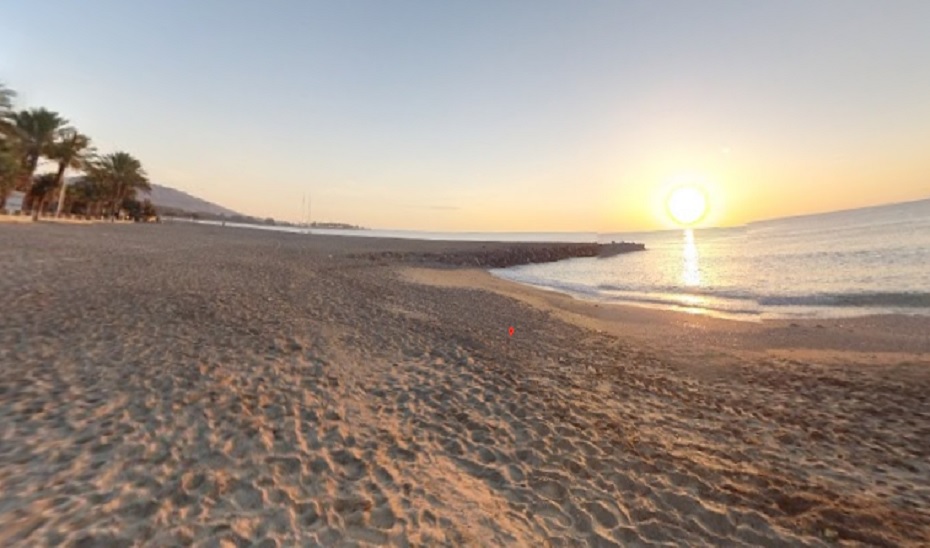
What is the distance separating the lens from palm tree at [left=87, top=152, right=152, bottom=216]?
57.8 meters

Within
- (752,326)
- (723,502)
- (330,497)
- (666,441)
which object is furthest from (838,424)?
(752,326)

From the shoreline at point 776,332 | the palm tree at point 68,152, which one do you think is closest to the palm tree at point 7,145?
the palm tree at point 68,152

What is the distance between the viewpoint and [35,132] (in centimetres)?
4141

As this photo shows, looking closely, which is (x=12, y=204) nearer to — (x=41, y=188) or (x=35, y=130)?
(x=41, y=188)

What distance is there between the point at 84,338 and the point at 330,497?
770 cm

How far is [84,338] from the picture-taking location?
866 cm

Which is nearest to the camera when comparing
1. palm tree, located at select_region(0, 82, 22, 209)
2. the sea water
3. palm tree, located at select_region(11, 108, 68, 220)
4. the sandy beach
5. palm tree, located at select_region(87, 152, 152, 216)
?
the sandy beach

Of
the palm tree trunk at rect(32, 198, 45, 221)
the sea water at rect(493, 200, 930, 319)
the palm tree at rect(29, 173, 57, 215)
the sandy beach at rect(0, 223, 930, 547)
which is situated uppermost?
the palm tree at rect(29, 173, 57, 215)

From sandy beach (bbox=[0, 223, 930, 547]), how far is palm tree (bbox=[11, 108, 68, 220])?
140 ft

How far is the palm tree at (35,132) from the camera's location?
134 ft

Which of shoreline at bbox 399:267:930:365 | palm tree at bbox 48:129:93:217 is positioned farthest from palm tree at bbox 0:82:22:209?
shoreline at bbox 399:267:930:365

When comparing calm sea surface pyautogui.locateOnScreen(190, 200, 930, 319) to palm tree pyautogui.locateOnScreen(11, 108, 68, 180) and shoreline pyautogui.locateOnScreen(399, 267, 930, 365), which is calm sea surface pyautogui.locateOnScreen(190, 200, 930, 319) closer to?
shoreline pyautogui.locateOnScreen(399, 267, 930, 365)

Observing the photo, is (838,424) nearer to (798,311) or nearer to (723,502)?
(723,502)

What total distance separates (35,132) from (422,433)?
57207 millimetres
